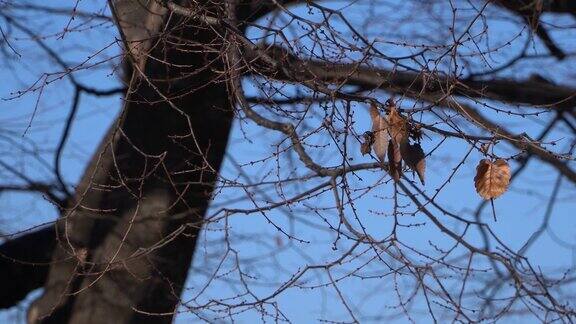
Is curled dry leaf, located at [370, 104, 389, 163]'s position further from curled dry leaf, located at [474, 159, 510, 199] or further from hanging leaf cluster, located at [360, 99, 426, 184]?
curled dry leaf, located at [474, 159, 510, 199]

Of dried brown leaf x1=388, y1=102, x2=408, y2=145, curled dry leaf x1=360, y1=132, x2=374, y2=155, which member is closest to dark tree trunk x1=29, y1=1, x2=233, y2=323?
curled dry leaf x1=360, y1=132, x2=374, y2=155

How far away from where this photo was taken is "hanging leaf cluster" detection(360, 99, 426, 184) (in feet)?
12.8

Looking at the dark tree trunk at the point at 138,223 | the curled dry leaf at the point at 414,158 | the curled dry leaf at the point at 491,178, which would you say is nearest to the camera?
Answer: the curled dry leaf at the point at 414,158

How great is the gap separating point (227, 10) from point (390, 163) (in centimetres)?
112

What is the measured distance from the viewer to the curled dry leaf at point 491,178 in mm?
4043

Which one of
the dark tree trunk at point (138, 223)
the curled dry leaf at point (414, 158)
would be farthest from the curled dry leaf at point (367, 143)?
the dark tree trunk at point (138, 223)

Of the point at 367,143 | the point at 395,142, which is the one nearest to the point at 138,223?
the point at 367,143

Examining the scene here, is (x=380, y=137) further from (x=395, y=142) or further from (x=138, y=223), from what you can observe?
(x=138, y=223)

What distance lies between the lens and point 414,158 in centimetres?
392

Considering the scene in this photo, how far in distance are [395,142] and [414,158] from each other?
0.09m

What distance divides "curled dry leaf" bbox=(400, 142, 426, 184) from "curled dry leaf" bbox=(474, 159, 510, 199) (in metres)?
0.28

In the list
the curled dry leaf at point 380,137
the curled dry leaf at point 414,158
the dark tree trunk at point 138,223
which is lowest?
the curled dry leaf at point 414,158

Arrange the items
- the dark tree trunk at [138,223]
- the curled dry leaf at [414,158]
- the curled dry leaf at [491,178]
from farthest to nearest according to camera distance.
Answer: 1. the dark tree trunk at [138,223]
2. the curled dry leaf at [491,178]
3. the curled dry leaf at [414,158]

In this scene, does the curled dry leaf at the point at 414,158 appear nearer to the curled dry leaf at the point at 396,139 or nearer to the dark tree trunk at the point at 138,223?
the curled dry leaf at the point at 396,139
